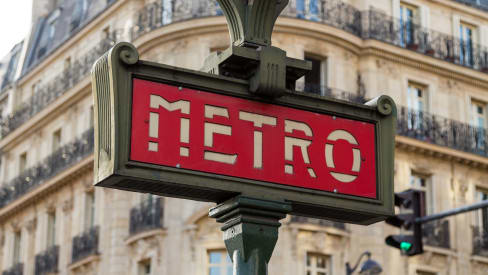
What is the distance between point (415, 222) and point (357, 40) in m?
15.9

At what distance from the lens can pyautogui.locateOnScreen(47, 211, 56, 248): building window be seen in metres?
35.9

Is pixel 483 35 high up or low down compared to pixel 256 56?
up

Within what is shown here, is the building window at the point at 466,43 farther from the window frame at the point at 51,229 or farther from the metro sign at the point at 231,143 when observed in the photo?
the metro sign at the point at 231,143

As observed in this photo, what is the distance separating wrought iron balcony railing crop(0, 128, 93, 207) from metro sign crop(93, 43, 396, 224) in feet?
96.0

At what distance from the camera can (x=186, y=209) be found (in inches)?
1132

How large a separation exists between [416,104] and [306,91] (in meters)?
4.60

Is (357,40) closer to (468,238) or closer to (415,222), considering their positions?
(468,238)

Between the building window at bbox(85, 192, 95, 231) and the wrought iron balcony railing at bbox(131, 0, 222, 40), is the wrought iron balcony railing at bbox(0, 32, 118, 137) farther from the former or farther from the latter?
the building window at bbox(85, 192, 95, 231)

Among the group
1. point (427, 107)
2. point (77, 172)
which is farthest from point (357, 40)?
point (77, 172)

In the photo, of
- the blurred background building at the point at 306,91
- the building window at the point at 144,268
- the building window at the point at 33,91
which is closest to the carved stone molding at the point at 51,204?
the blurred background building at the point at 306,91

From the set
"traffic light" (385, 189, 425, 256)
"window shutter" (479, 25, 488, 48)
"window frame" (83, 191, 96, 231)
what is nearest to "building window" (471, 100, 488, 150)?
"window shutter" (479, 25, 488, 48)

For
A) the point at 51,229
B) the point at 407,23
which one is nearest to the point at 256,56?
the point at 407,23

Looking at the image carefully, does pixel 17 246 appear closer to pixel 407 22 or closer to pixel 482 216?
pixel 407 22

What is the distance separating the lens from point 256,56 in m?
4.15
